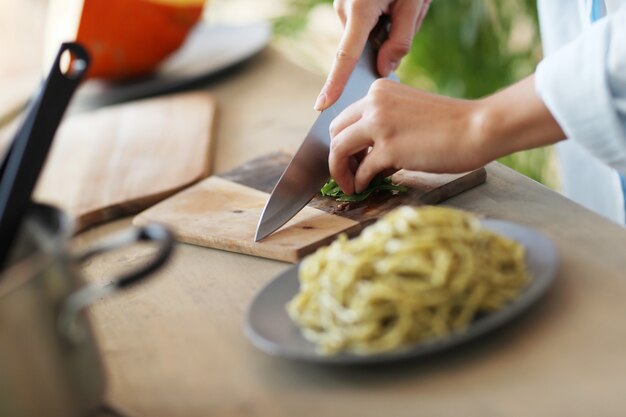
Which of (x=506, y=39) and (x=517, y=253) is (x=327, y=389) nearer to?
(x=517, y=253)

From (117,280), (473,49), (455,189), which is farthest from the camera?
(473,49)

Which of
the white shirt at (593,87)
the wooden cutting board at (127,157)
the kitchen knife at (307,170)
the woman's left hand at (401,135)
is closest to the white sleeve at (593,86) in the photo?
the white shirt at (593,87)

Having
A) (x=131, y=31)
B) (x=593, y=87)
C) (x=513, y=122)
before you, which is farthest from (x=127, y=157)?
(x=593, y=87)

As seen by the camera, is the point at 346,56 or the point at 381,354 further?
the point at 346,56

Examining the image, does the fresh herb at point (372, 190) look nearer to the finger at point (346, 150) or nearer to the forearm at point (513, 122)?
the finger at point (346, 150)

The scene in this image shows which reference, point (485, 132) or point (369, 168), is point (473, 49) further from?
point (485, 132)

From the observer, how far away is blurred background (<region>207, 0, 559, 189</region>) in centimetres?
281

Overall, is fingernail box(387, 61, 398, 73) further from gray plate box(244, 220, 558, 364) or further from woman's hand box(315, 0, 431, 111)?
gray plate box(244, 220, 558, 364)

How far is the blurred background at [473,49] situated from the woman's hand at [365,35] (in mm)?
1358

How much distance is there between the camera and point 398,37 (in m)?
1.36

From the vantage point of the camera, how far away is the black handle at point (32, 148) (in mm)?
771

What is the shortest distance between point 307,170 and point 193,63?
1136 mm

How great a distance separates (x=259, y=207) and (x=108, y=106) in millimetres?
984

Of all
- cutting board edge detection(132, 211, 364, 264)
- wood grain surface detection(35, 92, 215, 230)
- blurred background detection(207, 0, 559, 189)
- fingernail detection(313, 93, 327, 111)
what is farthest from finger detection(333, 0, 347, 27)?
blurred background detection(207, 0, 559, 189)
